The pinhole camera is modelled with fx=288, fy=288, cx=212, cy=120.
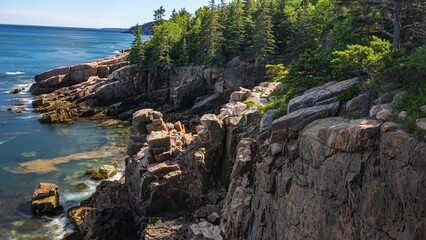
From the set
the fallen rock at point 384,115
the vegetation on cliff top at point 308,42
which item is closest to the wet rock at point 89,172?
the vegetation on cliff top at point 308,42

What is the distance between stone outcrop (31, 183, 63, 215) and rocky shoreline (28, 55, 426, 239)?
233 centimetres

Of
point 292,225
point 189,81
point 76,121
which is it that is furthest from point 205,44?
point 292,225

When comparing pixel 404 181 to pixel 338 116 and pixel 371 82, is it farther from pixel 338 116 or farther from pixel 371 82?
pixel 371 82

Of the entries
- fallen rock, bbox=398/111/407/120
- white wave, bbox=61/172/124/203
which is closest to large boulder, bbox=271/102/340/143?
fallen rock, bbox=398/111/407/120

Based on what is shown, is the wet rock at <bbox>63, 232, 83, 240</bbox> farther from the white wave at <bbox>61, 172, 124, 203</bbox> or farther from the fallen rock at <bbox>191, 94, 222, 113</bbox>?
the fallen rock at <bbox>191, 94, 222, 113</bbox>

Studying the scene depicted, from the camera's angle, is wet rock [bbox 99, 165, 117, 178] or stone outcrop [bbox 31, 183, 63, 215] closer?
stone outcrop [bbox 31, 183, 63, 215]

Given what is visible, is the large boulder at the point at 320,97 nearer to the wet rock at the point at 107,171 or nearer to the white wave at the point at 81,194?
the white wave at the point at 81,194

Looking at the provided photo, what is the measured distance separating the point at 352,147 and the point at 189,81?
4900cm

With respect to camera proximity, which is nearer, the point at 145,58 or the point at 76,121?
the point at 76,121

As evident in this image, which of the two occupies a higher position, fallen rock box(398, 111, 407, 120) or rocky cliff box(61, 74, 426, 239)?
fallen rock box(398, 111, 407, 120)

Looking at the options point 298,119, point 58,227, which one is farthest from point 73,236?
point 298,119

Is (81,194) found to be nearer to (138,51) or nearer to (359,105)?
(359,105)

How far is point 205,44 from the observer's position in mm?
60688

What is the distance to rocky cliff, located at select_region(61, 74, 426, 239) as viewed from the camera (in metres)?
11.7
